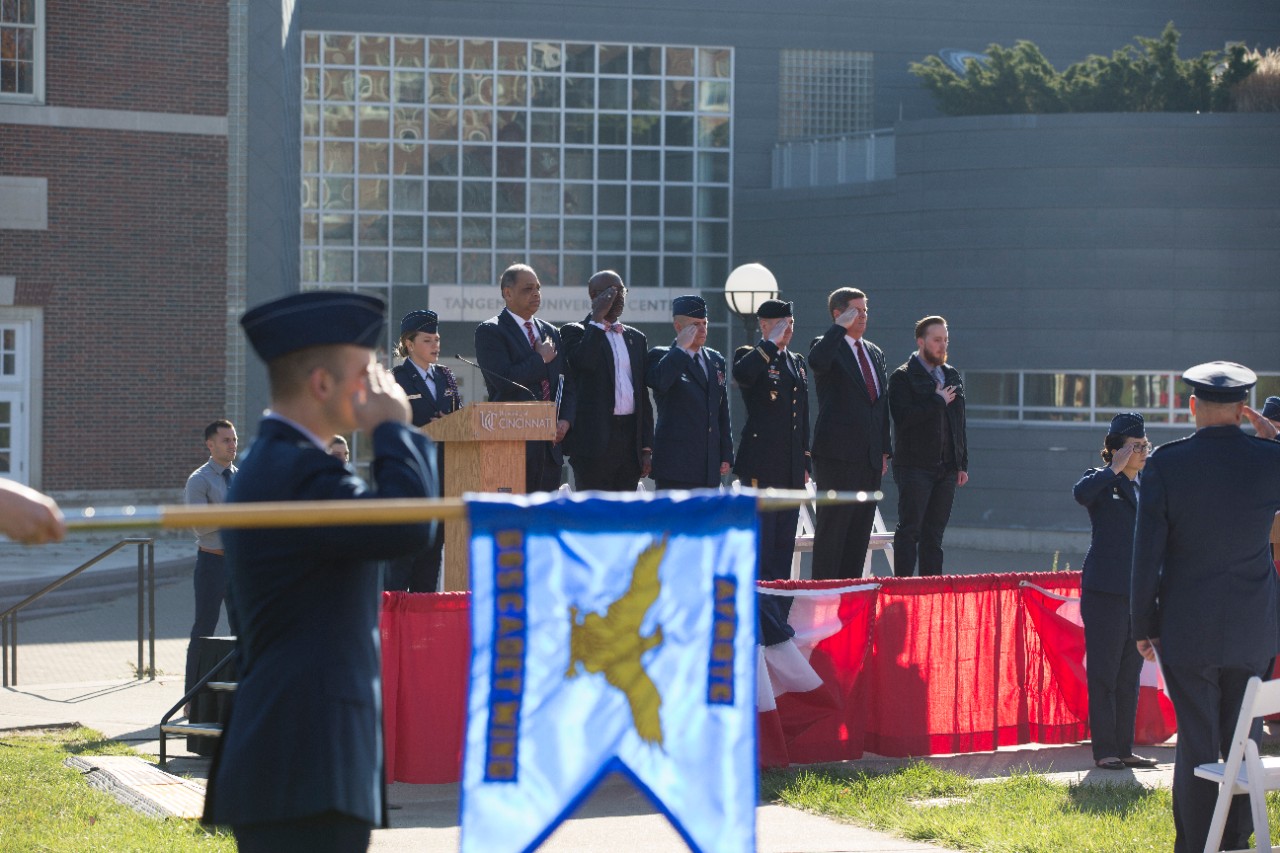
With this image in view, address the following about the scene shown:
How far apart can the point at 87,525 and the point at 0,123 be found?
78.9 ft

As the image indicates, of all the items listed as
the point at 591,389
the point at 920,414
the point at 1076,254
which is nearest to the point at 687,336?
the point at 591,389

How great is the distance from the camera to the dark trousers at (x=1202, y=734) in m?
6.51

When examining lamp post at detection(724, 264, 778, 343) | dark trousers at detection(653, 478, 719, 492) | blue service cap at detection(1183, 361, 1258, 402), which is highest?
lamp post at detection(724, 264, 778, 343)

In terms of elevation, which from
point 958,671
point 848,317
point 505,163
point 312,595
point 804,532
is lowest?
point 958,671

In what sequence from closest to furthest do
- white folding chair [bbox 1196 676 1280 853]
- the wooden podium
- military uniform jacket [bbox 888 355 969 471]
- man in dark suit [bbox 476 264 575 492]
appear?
white folding chair [bbox 1196 676 1280 853] → the wooden podium → man in dark suit [bbox 476 264 575 492] → military uniform jacket [bbox 888 355 969 471]

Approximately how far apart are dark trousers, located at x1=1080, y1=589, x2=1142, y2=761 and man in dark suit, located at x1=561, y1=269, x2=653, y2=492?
3.28 meters

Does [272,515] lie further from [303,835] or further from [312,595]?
[303,835]

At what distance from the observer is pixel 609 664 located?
12.9ft

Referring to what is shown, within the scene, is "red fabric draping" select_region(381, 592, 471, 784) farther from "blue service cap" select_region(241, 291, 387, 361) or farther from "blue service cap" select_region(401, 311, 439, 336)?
"blue service cap" select_region(241, 291, 387, 361)

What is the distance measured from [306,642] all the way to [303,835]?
430 mm

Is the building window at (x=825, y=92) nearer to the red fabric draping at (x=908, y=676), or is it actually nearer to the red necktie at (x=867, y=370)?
the red necktie at (x=867, y=370)

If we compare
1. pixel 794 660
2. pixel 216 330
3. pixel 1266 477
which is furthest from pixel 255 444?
pixel 216 330

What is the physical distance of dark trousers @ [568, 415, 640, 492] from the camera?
10.8m

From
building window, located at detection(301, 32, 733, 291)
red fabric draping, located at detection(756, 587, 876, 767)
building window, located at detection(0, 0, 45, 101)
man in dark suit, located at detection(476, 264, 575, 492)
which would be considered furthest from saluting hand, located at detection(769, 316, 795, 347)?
building window, located at detection(301, 32, 733, 291)
